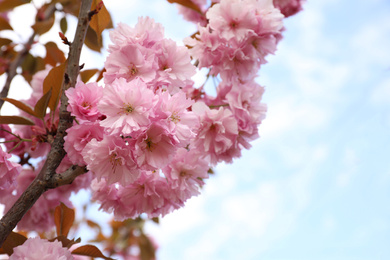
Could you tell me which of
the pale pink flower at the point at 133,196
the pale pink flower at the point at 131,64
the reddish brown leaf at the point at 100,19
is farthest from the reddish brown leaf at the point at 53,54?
the pale pink flower at the point at 131,64

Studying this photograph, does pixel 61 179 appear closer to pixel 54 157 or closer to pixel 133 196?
pixel 54 157

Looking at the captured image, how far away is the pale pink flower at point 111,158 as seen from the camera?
882mm

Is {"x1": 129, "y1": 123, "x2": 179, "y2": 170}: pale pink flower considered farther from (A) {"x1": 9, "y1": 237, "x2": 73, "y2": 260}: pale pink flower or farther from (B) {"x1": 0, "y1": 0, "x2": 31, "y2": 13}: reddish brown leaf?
(B) {"x1": 0, "y1": 0, "x2": 31, "y2": 13}: reddish brown leaf

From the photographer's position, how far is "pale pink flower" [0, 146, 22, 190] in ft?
3.42

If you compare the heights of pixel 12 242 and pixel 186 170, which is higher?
pixel 186 170

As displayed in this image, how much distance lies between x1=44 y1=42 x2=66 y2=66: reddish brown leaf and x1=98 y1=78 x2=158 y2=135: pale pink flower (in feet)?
3.28

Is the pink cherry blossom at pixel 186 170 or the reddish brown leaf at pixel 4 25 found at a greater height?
the reddish brown leaf at pixel 4 25

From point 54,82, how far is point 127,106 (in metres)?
0.46

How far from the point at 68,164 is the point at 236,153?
0.57 metres

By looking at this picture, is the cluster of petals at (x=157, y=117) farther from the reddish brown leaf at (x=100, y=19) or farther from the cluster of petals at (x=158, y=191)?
the reddish brown leaf at (x=100, y=19)

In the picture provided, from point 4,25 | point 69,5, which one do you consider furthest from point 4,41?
point 69,5

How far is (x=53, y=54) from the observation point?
179 centimetres

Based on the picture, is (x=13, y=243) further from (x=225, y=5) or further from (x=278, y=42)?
(x=278, y=42)

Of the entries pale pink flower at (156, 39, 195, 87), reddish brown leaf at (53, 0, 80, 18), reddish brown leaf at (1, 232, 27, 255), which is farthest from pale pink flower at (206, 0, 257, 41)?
reddish brown leaf at (53, 0, 80, 18)
